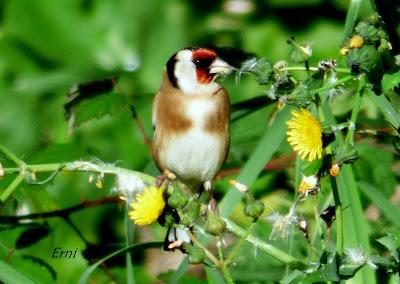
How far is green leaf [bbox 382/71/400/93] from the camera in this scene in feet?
4.22

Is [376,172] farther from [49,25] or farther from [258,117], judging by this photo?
[49,25]

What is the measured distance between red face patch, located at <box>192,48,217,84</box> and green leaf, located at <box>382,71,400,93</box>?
61 cm

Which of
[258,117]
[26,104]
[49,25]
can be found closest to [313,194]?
[258,117]

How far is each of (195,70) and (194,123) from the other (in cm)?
10

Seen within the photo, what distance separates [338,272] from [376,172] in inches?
28.6

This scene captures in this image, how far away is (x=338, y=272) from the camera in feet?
3.94

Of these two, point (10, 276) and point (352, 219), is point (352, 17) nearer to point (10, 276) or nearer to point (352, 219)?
point (352, 219)

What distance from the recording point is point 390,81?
4.24 ft

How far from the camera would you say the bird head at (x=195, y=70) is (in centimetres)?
Result: 188

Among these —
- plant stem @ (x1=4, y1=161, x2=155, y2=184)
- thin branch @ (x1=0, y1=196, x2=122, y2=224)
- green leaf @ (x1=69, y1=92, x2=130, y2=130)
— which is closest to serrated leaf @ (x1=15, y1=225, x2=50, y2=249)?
thin branch @ (x1=0, y1=196, x2=122, y2=224)

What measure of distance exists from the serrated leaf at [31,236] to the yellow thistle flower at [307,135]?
714mm

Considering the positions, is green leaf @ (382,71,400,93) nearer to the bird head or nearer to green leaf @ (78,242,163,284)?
green leaf @ (78,242,163,284)

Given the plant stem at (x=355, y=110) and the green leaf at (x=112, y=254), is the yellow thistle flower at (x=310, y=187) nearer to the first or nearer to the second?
the plant stem at (x=355, y=110)

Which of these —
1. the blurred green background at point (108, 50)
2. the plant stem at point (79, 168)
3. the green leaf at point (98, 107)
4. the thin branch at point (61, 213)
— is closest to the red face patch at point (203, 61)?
the green leaf at point (98, 107)
